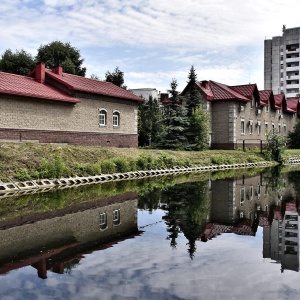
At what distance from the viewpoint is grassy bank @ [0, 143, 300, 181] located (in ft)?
60.4

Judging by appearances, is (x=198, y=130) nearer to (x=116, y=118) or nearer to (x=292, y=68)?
(x=116, y=118)

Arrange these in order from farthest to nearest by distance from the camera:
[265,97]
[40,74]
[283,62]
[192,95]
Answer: [283,62] < [265,97] < [192,95] < [40,74]

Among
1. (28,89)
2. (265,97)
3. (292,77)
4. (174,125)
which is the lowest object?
(174,125)

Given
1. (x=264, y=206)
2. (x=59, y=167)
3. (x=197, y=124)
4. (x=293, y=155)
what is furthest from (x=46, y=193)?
(x=293, y=155)

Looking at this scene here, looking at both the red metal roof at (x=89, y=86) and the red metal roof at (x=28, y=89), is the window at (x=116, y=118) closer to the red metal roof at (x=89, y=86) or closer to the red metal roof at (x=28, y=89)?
the red metal roof at (x=89, y=86)

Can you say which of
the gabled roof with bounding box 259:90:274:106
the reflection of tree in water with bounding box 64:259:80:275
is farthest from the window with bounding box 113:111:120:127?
the reflection of tree in water with bounding box 64:259:80:275

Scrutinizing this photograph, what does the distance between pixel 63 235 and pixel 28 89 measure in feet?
56.9

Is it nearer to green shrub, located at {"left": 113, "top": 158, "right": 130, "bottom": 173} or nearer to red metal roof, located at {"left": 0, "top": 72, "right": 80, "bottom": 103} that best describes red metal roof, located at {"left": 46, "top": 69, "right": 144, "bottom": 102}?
red metal roof, located at {"left": 0, "top": 72, "right": 80, "bottom": 103}

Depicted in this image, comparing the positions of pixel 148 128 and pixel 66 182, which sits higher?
pixel 148 128

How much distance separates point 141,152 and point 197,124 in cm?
991

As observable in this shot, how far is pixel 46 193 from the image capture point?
53.0 ft

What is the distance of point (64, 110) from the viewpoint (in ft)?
87.6

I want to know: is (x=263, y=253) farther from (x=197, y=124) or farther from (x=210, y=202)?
(x=197, y=124)

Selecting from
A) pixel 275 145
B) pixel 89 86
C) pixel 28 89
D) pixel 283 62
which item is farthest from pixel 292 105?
pixel 28 89
